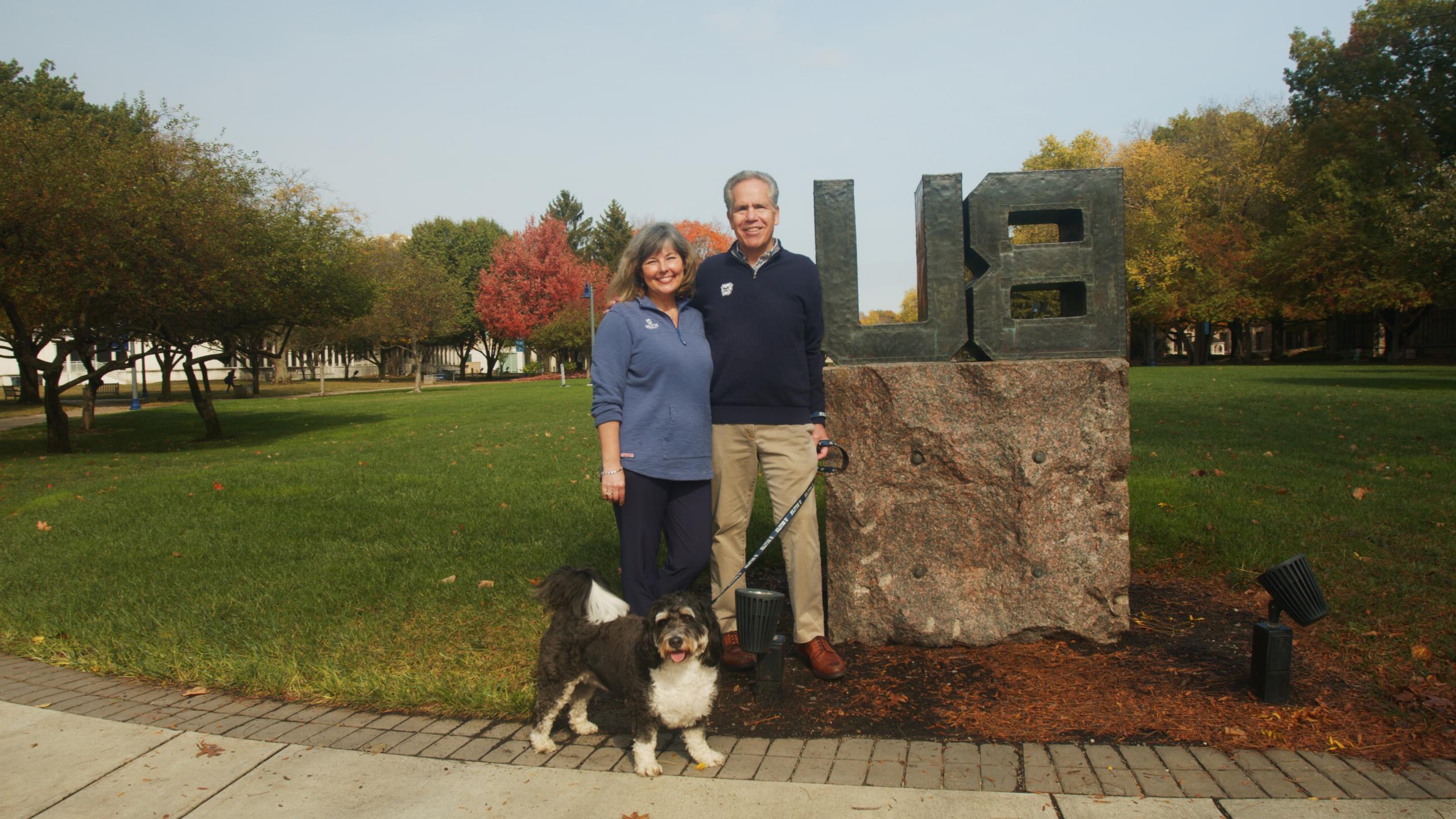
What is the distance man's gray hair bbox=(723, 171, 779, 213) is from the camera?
4.11m

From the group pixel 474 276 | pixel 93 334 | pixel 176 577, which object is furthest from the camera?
pixel 474 276

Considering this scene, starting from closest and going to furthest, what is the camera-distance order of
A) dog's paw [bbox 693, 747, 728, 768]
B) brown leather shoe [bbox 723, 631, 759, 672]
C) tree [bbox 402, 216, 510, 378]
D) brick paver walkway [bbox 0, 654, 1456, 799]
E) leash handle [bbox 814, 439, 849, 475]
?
brick paver walkway [bbox 0, 654, 1456, 799] < dog's paw [bbox 693, 747, 728, 768] < brown leather shoe [bbox 723, 631, 759, 672] < leash handle [bbox 814, 439, 849, 475] < tree [bbox 402, 216, 510, 378]

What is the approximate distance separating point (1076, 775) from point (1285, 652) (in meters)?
1.22

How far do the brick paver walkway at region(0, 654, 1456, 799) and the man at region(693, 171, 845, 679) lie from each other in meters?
0.72

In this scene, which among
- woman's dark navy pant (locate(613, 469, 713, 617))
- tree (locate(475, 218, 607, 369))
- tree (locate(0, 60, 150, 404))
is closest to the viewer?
woman's dark navy pant (locate(613, 469, 713, 617))

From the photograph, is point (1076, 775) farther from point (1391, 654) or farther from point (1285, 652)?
point (1391, 654)

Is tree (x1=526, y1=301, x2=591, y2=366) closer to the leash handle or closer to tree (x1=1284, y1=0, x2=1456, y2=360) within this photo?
tree (x1=1284, y1=0, x2=1456, y2=360)

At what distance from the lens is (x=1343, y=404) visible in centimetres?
1598

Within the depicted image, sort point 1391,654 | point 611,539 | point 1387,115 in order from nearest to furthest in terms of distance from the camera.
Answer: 1. point 1391,654
2. point 611,539
3. point 1387,115

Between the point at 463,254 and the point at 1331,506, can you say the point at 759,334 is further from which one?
the point at 463,254

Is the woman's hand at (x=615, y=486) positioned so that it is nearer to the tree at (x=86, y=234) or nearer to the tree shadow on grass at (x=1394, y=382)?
the tree at (x=86, y=234)

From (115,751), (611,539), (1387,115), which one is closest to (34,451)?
(611,539)

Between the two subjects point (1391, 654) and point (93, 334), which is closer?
point (1391, 654)

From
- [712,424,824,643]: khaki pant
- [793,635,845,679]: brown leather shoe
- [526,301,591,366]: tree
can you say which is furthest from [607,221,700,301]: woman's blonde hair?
[526,301,591,366]: tree
